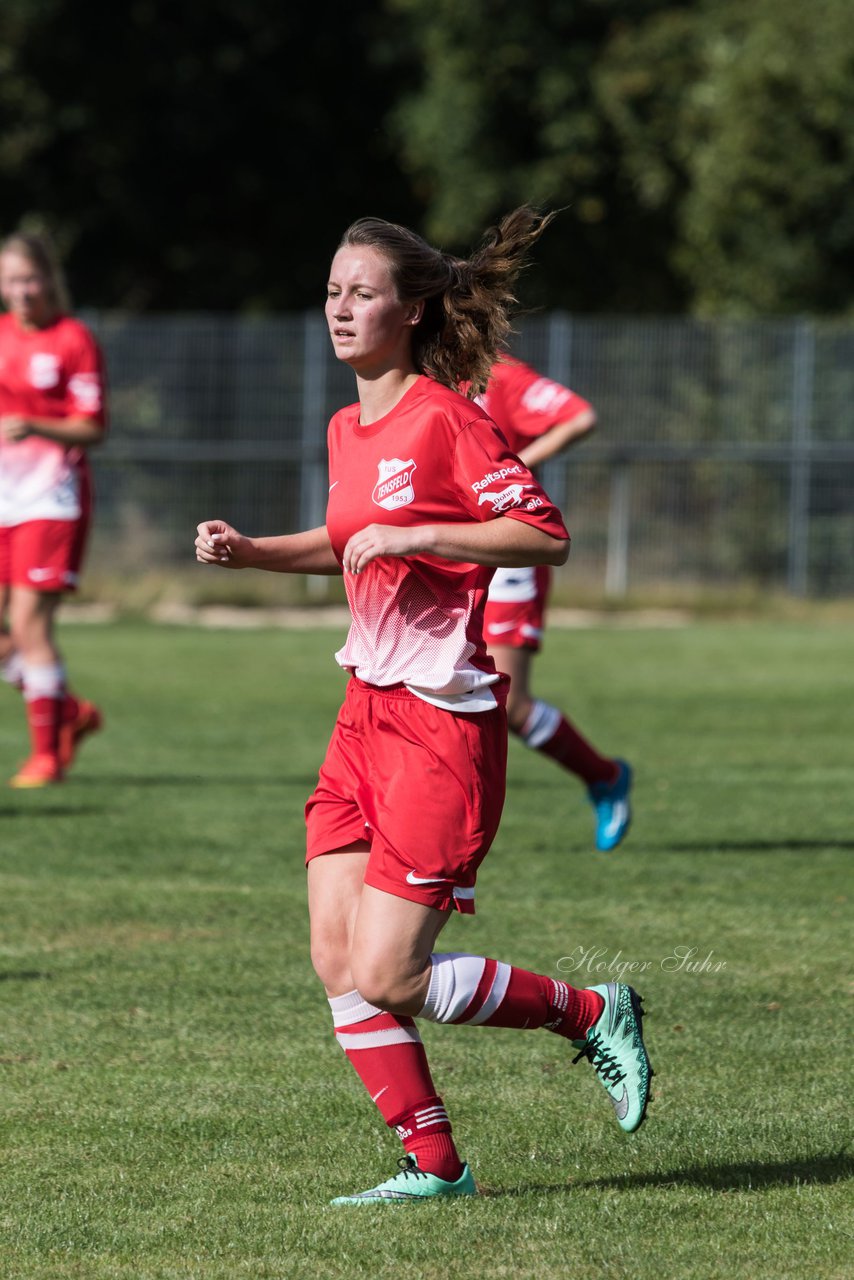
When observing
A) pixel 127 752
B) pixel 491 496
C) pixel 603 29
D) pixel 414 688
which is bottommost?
pixel 127 752

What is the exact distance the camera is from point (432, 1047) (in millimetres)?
5133

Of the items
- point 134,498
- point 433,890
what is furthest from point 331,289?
point 134,498

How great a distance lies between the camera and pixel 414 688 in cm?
386

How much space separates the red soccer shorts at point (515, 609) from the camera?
25.4 feet

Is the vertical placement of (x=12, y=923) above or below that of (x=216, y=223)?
below

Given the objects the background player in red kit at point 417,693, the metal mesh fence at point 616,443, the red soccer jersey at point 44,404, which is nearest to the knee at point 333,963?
the background player in red kit at point 417,693

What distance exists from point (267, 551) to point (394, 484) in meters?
0.40

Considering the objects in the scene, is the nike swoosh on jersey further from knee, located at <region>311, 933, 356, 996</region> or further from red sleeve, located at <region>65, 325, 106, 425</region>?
knee, located at <region>311, 933, 356, 996</region>

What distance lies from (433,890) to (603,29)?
27.7 metres

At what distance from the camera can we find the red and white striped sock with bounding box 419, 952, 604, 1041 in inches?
152

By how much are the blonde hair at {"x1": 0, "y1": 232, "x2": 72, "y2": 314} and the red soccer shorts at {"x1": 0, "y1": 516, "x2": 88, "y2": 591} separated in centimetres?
106

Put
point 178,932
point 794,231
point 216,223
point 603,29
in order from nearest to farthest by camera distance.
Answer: point 178,932, point 794,231, point 603,29, point 216,223

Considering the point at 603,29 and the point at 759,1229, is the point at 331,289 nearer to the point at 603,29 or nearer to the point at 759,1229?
the point at 759,1229

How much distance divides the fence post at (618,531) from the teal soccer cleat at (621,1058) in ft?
59.9
